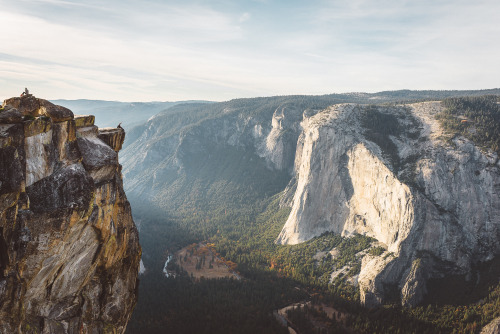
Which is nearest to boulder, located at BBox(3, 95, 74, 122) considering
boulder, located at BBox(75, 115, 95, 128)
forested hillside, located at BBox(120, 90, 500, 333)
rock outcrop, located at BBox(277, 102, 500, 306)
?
boulder, located at BBox(75, 115, 95, 128)

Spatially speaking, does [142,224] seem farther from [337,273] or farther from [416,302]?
[416,302]

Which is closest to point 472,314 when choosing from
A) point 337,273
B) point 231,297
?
point 337,273

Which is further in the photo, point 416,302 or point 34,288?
point 416,302

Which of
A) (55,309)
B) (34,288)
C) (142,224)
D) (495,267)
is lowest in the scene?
(142,224)

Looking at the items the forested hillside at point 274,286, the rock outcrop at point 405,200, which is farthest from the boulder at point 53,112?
the rock outcrop at point 405,200

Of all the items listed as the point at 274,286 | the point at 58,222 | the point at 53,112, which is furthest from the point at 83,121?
the point at 274,286

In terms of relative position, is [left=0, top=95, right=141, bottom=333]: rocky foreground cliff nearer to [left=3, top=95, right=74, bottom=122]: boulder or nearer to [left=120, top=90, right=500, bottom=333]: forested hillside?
[left=3, top=95, right=74, bottom=122]: boulder

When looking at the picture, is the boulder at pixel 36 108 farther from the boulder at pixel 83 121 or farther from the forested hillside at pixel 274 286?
the forested hillside at pixel 274 286
